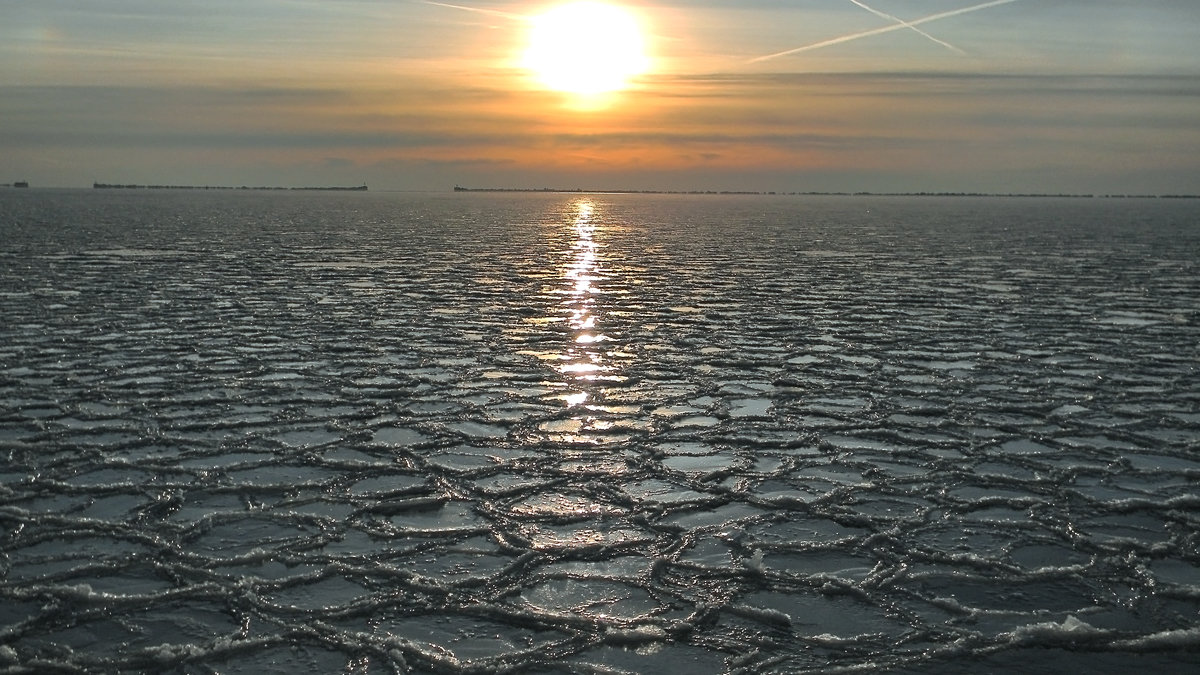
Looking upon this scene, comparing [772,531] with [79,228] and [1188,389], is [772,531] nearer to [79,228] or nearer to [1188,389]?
[1188,389]

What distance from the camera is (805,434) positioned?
38.3 feet

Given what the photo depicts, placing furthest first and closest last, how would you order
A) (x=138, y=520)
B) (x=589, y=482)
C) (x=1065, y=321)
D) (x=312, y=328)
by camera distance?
(x=1065, y=321) < (x=312, y=328) < (x=589, y=482) < (x=138, y=520)

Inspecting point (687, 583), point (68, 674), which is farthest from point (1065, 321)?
point (68, 674)

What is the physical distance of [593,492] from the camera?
9.37 metres

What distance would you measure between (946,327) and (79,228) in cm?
5274

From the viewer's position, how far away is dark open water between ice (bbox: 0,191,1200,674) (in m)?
6.54

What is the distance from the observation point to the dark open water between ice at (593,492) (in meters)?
6.54

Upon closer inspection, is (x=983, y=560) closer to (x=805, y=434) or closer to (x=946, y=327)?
(x=805, y=434)

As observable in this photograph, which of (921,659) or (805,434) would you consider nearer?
(921,659)

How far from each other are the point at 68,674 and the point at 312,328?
13730 millimetres

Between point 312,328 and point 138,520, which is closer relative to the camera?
point 138,520

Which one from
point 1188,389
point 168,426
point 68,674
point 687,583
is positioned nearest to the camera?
point 68,674

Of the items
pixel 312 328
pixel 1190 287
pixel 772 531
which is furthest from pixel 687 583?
pixel 1190 287

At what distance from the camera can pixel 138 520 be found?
8.56m
